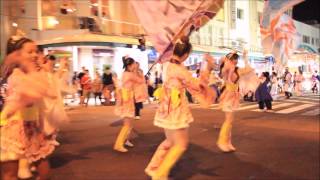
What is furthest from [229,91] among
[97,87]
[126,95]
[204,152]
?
[97,87]

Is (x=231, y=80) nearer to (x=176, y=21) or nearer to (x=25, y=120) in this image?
(x=176, y=21)

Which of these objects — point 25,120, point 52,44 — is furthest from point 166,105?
point 52,44

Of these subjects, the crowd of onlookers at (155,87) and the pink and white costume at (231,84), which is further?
the crowd of onlookers at (155,87)

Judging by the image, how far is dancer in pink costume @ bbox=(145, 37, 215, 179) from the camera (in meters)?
4.89

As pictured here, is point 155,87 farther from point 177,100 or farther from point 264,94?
point 177,100

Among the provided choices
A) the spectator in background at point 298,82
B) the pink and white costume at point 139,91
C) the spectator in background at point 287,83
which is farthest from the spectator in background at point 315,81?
the pink and white costume at point 139,91

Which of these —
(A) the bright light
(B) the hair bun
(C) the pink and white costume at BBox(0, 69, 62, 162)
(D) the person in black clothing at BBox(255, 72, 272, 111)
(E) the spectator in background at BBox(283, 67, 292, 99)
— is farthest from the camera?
(A) the bright light

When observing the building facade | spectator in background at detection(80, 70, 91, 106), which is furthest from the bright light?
spectator in background at detection(80, 70, 91, 106)

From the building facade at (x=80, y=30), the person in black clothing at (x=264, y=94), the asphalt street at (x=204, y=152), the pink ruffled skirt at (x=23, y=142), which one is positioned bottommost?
the asphalt street at (x=204, y=152)

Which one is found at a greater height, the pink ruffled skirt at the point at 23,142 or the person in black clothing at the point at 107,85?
the person in black clothing at the point at 107,85

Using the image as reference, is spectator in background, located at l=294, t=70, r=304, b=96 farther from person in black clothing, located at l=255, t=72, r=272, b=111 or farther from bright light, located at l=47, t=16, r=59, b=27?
bright light, located at l=47, t=16, r=59, b=27

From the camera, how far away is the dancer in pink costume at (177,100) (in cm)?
489

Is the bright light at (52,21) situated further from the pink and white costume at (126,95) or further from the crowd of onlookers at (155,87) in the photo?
the pink and white costume at (126,95)

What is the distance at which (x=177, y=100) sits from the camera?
4.95 m
